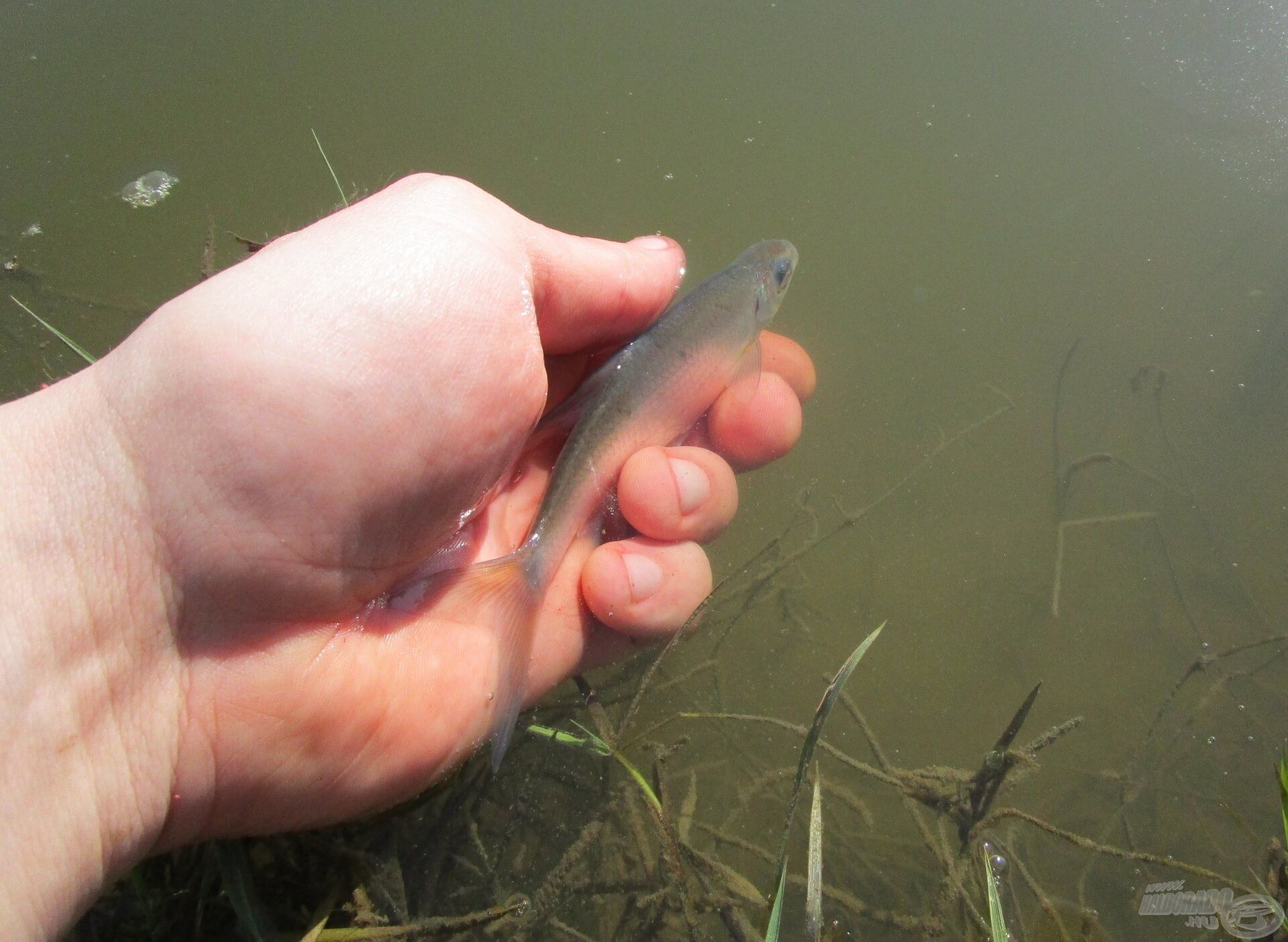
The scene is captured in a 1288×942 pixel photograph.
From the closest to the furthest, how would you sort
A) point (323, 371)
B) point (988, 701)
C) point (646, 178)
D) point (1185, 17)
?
point (323, 371), point (988, 701), point (646, 178), point (1185, 17)

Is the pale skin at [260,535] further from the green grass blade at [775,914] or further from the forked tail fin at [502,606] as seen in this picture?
the green grass blade at [775,914]

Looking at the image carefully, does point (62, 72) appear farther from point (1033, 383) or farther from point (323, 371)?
point (1033, 383)

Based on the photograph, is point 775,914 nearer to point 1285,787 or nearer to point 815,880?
point 815,880

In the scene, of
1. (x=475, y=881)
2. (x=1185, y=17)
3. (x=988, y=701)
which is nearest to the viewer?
(x=475, y=881)

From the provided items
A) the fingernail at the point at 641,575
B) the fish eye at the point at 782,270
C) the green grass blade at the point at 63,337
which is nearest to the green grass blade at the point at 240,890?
the fingernail at the point at 641,575

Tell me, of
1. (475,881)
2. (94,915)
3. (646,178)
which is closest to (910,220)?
(646,178)

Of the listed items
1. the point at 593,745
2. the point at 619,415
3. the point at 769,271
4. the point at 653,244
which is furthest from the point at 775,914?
the point at 769,271
